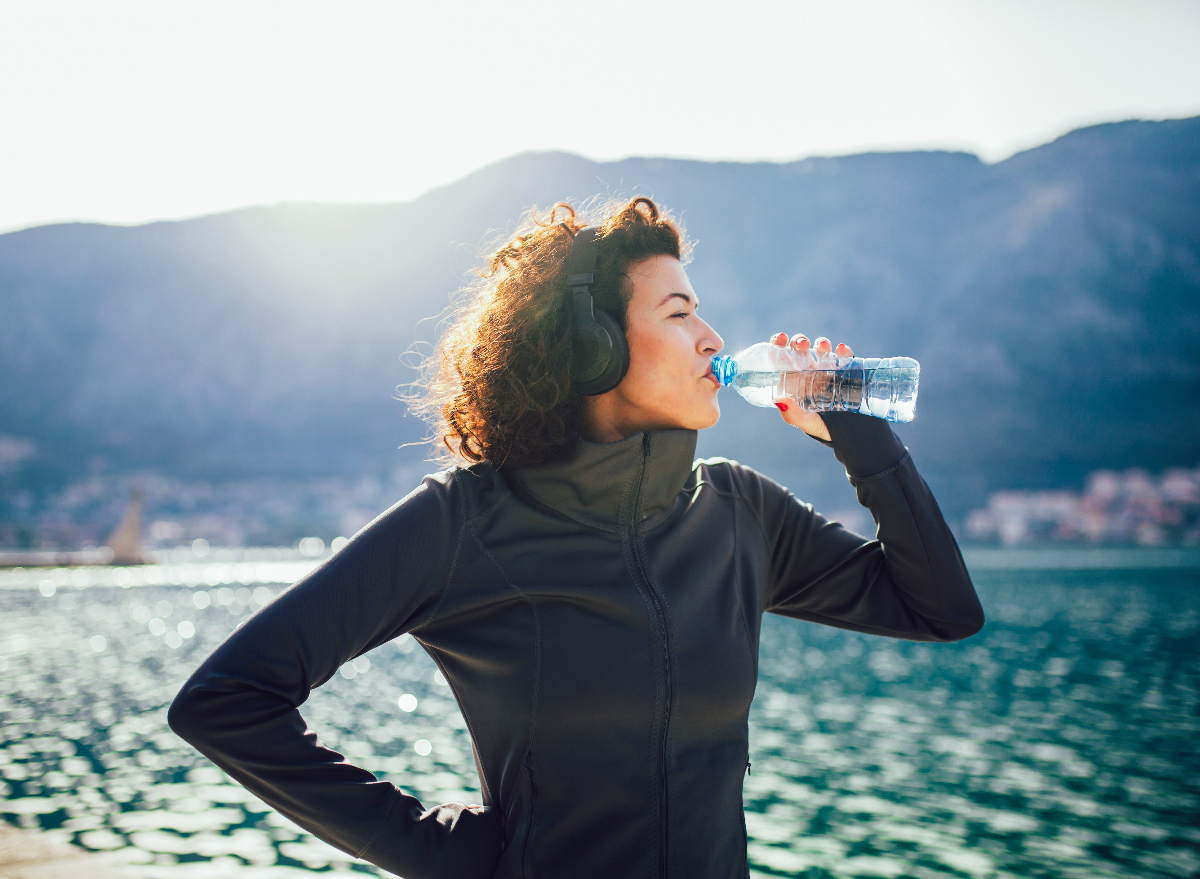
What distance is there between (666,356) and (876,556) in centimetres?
63

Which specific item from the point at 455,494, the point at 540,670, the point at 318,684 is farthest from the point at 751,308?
the point at 318,684

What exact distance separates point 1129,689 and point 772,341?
27.0 m

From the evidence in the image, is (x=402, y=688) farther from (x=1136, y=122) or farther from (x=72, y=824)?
(x=1136, y=122)

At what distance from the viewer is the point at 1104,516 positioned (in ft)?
332

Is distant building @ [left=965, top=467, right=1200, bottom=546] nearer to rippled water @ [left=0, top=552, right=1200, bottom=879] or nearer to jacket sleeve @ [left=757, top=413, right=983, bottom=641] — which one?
rippled water @ [left=0, top=552, right=1200, bottom=879]

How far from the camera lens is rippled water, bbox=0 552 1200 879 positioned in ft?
29.3

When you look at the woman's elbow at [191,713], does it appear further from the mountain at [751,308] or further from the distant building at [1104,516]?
the distant building at [1104,516]

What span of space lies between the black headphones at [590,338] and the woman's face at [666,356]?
0.14ft

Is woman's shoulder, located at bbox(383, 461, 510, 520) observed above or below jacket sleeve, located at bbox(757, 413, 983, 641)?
above

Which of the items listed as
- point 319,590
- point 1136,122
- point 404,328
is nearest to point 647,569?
point 319,590

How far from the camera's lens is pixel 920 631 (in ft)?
5.49

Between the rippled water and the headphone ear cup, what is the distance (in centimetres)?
764

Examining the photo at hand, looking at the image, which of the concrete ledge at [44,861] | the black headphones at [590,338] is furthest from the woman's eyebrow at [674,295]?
the concrete ledge at [44,861]

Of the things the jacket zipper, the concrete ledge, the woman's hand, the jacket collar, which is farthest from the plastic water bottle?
the concrete ledge
